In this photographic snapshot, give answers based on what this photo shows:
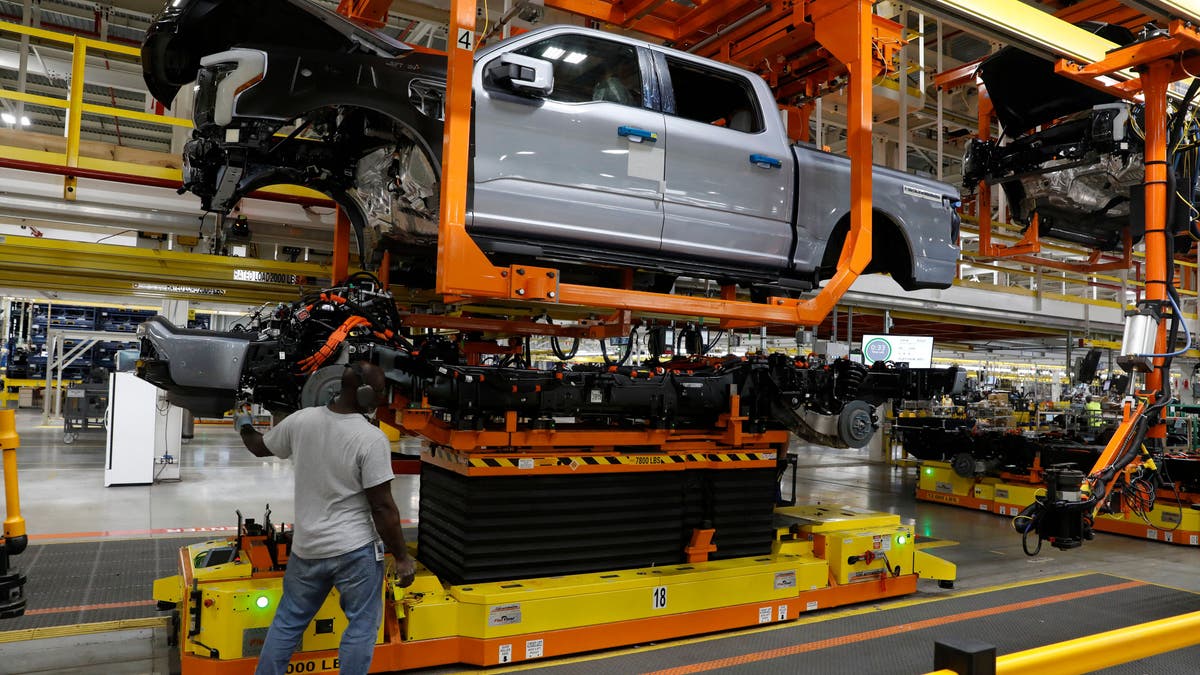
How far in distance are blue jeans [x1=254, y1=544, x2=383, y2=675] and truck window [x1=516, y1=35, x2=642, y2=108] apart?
8.35 feet

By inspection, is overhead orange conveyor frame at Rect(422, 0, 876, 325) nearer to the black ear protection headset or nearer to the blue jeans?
the black ear protection headset

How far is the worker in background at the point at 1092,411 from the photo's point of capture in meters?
10.6

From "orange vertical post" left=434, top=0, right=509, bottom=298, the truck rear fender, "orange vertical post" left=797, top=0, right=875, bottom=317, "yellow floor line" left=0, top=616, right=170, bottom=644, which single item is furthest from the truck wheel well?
"yellow floor line" left=0, top=616, right=170, bottom=644

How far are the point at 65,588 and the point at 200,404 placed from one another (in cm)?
232

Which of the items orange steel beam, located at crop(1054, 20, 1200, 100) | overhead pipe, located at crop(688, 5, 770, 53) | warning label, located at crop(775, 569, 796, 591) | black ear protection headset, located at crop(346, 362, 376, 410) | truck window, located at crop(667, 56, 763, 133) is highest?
overhead pipe, located at crop(688, 5, 770, 53)

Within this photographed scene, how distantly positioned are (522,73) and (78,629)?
3.67 meters

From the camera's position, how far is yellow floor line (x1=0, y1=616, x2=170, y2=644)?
12.9 ft

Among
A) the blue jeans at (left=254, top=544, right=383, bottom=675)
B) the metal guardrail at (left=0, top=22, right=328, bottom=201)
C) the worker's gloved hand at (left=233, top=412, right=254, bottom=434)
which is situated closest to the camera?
the blue jeans at (left=254, top=544, right=383, bottom=675)

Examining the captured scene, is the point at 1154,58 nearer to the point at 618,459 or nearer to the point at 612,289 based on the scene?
the point at 612,289

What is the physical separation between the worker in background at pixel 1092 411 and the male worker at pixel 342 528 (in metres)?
10.4

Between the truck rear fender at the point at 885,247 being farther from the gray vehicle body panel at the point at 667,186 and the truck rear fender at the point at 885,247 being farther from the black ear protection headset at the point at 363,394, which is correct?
the black ear protection headset at the point at 363,394

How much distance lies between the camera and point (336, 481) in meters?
3.08

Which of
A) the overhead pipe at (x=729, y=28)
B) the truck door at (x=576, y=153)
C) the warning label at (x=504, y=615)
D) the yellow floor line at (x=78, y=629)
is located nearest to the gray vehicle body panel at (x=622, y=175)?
the truck door at (x=576, y=153)

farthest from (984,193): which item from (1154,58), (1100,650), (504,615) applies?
(1100,650)
